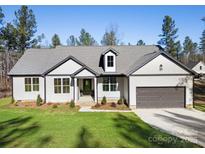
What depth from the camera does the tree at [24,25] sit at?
41.3 meters

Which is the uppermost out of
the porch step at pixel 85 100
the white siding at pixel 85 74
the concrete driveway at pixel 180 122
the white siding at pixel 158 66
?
the white siding at pixel 158 66

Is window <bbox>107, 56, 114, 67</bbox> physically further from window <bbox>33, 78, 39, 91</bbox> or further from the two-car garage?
window <bbox>33, 78, 39, 91</bbox>

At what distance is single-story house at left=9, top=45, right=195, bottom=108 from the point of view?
66.1 ft

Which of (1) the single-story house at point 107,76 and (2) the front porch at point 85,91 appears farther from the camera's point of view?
(2) the front porch at point 85,91

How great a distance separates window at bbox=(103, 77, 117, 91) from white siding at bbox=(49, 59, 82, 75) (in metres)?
3.11

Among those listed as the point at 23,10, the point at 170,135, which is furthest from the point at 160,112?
the point at 23,10

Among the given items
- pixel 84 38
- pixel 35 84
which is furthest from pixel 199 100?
pixel 84 38

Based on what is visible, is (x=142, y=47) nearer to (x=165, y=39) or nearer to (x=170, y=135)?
(x=170, y=135)

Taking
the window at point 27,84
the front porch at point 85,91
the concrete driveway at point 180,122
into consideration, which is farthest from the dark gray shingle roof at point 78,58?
the concrete driveway at point 180,122

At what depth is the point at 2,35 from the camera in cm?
3741

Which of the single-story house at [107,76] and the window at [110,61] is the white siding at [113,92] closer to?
the single-story house at [107,76]

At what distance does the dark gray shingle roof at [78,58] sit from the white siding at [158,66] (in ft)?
10.7
